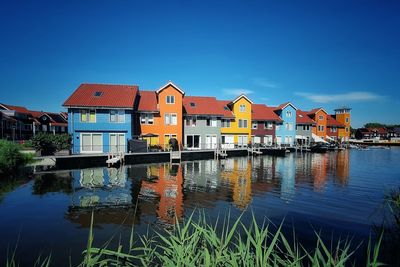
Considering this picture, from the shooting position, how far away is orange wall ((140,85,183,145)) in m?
40.2

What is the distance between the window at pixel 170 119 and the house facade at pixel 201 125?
294 centimetres

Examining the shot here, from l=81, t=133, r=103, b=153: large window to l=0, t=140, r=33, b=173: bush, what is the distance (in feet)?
34.0

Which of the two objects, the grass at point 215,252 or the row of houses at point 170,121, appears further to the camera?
the row of houses at point 170,121

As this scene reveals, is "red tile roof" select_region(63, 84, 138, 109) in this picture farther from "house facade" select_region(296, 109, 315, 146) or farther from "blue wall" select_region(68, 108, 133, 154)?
"house facade" select_region(296, 109, 315, 146)

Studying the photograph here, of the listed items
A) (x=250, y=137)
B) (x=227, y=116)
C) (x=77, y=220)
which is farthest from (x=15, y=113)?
(x=77, y=220)

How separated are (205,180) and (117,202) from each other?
29.8 feet

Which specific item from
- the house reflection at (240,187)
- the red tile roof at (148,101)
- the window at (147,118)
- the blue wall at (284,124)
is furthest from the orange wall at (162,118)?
the blue wall at (284,124)

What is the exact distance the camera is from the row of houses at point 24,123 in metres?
51.5

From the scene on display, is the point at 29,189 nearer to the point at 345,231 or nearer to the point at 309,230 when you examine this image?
the point at 309,230

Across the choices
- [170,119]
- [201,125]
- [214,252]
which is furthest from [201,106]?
[214,252]

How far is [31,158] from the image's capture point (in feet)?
83.8

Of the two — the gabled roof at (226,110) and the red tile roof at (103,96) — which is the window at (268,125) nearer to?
the gabled roof at (226,110)

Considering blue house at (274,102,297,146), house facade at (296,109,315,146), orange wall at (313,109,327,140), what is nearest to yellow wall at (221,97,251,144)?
blue house at (274,102,297,146)

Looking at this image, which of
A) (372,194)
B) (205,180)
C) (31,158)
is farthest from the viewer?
(31,158)
